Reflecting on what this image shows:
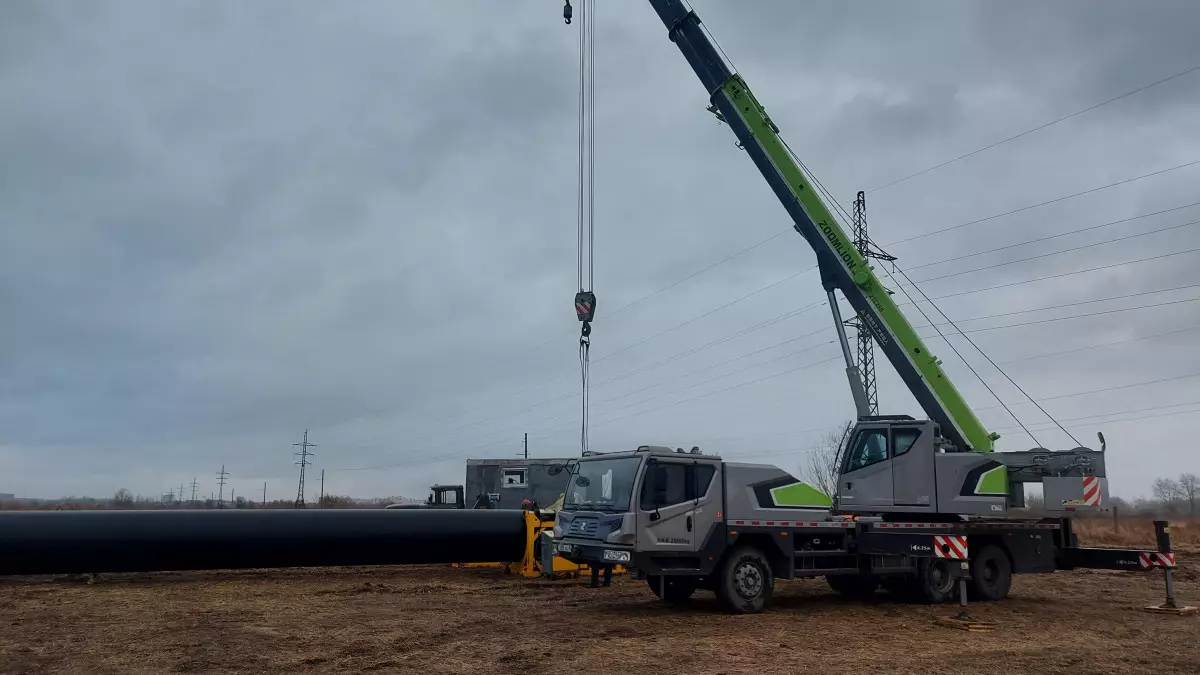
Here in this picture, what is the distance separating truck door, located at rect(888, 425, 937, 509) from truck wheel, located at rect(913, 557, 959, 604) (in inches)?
35.9

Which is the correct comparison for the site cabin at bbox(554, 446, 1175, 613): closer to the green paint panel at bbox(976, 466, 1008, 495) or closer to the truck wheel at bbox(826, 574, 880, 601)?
the truck wheel at bbox(826, 574, 880, 601)

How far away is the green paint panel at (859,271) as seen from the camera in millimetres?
16328

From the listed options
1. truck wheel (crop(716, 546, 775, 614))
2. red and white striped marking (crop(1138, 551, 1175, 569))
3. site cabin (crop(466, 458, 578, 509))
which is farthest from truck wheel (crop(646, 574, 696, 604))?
site cabin (crop(466, 458, 578, 509))

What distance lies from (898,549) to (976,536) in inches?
77.9

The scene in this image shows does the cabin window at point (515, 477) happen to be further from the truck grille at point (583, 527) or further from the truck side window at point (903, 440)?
the truck side window at point (903, 440)

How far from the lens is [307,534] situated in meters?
16.2

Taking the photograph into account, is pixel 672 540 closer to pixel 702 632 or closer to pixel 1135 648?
pixel 702 632

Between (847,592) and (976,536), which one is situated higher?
(976,536)

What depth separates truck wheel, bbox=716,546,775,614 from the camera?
12859 mm

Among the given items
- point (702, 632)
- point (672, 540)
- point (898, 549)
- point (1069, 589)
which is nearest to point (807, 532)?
point (898, 549)

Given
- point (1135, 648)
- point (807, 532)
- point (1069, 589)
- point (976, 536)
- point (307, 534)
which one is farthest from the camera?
point (1069, 589)

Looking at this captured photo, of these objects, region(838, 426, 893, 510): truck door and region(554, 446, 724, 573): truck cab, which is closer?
region(554, 446, 724, 573): truck cab

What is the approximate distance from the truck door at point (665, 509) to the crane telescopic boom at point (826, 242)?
6.01 meters

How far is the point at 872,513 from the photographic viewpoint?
15305mm
